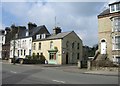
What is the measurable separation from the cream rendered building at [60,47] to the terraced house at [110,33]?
56.5 feet

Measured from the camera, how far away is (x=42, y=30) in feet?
225

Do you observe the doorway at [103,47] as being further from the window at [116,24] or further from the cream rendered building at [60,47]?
the cream rendered building at [60,47]

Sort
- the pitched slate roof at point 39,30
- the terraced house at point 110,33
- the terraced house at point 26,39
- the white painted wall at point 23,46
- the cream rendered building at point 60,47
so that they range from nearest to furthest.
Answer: the terraced house at point 110,33
the cream rendered building at point 60,47
the terraced house at point 26,39
the white painted wall at point 23,46
the pitched slate roof at point 39,30

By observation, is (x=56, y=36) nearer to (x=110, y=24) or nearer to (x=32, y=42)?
(x=32, y=42)

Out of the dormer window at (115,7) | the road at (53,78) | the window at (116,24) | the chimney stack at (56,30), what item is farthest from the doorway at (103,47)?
the chimney stack at (56,30)

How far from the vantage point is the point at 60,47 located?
54.6m

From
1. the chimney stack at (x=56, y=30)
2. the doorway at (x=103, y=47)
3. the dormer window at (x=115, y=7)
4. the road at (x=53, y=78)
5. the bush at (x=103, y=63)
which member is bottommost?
the road at (x=53, y=78)

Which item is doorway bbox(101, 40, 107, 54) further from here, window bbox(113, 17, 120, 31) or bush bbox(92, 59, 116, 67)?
bush bbox(92, 59, 116, 67)

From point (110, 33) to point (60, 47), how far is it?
19.1 meters

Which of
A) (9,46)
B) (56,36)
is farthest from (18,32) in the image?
(56,36)

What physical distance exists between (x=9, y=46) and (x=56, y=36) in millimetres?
27120

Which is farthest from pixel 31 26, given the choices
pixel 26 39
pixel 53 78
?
pixel 53 78

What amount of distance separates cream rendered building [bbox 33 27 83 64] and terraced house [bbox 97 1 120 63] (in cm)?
1723

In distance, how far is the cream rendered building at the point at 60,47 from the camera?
54.8 meters
